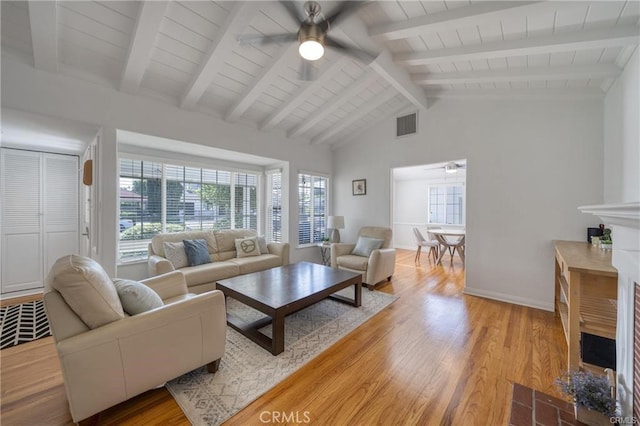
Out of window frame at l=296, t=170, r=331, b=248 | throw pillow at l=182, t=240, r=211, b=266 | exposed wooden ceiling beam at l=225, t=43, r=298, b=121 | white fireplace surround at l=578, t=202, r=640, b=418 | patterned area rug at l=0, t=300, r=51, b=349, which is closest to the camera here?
white fireplace surround at l=578, t=202, r=640, b=418

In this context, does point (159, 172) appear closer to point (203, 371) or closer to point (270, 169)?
point (270, 169)

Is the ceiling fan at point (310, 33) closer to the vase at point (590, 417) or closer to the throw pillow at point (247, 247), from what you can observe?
the vase at point (590, 417)

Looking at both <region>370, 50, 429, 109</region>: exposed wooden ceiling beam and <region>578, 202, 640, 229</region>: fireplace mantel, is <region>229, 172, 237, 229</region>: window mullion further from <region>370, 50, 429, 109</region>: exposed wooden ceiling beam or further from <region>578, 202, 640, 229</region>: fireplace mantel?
<region>578, 202, 640, 229</region>: fireplace mantel

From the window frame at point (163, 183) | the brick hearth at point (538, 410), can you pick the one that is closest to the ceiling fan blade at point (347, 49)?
the brick hearth at point (538, 410)

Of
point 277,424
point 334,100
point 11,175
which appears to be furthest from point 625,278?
point 11,175

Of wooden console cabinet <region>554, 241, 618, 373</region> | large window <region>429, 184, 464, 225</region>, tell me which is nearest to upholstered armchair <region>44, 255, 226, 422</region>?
wooden console cabinet <region>554, 241, 618, 373</region>

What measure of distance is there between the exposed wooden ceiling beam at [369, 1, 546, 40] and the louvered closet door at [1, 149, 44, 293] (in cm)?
513

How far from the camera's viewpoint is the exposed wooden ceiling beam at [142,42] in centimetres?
198

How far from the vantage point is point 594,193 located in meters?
2.95

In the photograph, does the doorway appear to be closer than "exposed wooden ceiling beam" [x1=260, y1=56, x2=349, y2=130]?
No

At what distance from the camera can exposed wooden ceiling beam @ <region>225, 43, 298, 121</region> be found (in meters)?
2.66

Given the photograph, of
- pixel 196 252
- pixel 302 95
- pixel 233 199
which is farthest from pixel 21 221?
pixel 302 95

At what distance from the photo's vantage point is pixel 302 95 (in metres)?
3.49

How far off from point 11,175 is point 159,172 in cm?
188
